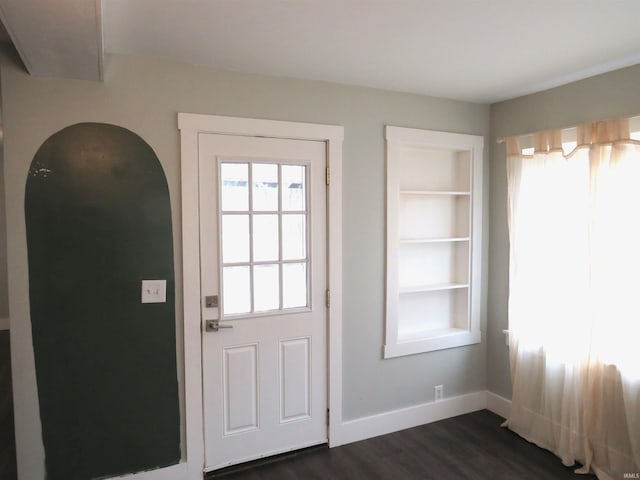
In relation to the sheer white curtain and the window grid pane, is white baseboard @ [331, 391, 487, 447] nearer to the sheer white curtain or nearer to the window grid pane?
the sheer white curtain

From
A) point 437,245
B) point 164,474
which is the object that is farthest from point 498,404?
point 164,474

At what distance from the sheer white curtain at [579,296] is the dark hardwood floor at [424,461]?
0.17 meters

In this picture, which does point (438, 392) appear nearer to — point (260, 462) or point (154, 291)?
point (260, 462)

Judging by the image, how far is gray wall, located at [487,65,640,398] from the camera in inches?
97.3

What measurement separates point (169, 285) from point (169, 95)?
3.49 ft

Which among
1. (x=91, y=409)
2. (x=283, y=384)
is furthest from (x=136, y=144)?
(x=283, y=384)

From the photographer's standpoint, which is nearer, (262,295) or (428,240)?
(262,295)

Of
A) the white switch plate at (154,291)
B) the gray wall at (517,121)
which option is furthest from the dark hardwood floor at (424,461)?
the white switch plate at (154,291)

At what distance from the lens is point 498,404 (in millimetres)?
3361

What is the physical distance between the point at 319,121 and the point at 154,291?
4.77ft

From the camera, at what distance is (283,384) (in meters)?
2.74

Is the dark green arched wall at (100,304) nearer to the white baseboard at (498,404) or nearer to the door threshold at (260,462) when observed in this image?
the door threshold at (260,462)

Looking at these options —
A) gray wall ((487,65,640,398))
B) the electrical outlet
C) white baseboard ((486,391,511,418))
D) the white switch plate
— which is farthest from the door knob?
white baseboard ((486,391,511,418))

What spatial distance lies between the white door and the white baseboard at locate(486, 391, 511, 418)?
146cm
